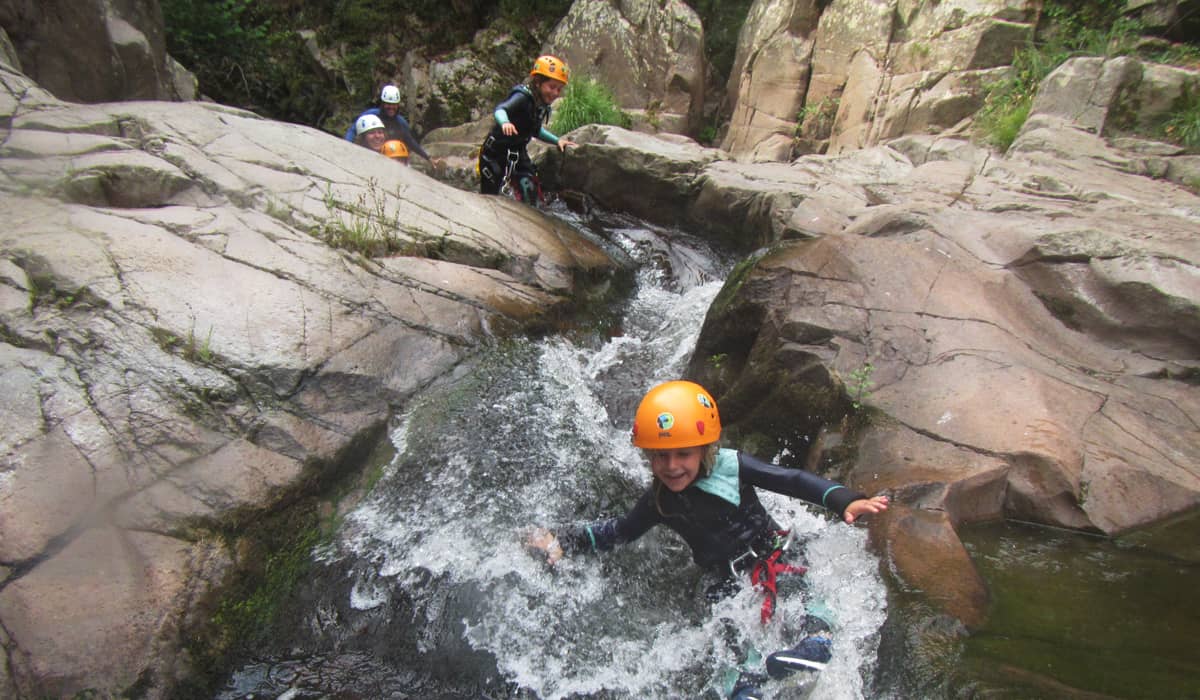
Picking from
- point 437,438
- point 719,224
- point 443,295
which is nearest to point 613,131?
point 719,224

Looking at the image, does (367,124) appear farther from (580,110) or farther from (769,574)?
(769,574)

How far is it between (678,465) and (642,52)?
11.9 meters

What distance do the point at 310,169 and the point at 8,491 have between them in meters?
4.04

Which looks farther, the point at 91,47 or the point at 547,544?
the point at 91,47

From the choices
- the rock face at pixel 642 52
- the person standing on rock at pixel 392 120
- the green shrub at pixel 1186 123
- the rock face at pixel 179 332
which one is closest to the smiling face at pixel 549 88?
the rock face at pixel 179 332

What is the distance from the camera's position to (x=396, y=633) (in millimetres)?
3090

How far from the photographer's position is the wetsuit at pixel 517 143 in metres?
7.38

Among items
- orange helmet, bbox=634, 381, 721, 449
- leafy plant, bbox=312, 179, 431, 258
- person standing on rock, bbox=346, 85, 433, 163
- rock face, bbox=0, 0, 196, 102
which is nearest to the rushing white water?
orange helmet, bbox=634, 381, 721, 449

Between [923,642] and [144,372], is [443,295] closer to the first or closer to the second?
[144,372]

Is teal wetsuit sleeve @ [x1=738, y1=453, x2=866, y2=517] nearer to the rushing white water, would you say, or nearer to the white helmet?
the rushing white water

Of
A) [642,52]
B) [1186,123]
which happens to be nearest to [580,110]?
[642,52]

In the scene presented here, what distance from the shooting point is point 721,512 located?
3.19 meters

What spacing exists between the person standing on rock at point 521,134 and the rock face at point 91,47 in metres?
5.06

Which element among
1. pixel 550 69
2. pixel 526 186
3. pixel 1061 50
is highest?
pixel 1061 50
